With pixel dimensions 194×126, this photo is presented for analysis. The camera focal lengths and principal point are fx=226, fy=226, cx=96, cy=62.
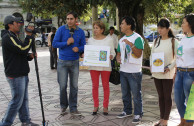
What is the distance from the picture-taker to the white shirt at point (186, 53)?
10.9 feet

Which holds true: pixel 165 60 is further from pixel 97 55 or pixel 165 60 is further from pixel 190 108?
pixel 97 55

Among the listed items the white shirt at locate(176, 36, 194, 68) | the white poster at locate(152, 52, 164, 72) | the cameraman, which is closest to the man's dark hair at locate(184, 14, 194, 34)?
the white shirt at locate(176, 36, 194, 68)

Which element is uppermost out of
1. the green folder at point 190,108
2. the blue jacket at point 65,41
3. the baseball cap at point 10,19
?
the baseball cap at point 10,19

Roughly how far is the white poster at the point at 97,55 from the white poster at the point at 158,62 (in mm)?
909

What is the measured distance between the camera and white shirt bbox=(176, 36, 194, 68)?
3328 mm

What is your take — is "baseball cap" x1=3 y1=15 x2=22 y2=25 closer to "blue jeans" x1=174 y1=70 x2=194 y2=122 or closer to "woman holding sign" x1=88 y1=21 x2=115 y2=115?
"woman holding sign" x1=88 y1=21 x2=115 y2=115

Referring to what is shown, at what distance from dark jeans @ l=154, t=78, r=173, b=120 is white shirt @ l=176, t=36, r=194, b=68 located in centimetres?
52

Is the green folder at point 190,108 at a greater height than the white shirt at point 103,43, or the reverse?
the white shirt at point 103,43

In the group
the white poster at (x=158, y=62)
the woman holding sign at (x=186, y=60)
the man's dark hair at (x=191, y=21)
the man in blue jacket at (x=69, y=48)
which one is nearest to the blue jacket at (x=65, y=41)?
the man in blue jacket at (x=69, y=48)

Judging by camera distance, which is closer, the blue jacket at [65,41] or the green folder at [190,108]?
the green folder at [190,108]

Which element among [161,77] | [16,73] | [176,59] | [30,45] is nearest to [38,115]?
[16,73]

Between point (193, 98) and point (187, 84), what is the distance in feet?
0.87

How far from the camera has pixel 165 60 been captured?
12.7 feet

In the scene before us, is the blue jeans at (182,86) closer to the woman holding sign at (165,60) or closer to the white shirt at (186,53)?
the white shirt at (186,53)
